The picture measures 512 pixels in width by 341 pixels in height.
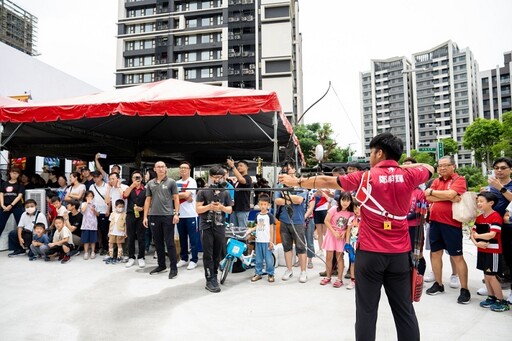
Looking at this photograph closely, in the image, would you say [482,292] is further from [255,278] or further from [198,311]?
[198,311]

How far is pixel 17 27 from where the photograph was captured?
45.1 metres

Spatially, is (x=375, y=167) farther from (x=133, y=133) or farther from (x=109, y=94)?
(x=133, y=133)

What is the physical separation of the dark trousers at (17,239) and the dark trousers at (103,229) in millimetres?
1409

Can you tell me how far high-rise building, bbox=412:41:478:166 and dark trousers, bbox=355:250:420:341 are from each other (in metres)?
90.3

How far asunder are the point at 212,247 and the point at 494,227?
354cm

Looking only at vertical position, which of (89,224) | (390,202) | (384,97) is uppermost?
(384,97)

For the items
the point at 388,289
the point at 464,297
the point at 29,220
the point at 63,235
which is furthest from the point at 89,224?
the point at 464,297

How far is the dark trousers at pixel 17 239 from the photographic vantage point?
6.74 metres

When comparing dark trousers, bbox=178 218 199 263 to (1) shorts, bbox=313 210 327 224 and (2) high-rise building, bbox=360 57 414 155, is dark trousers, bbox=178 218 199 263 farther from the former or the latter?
(2) high-rise building, bbox=360 57 414 155

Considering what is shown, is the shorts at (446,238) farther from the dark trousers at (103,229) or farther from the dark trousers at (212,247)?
the dark trousers at (103,229)

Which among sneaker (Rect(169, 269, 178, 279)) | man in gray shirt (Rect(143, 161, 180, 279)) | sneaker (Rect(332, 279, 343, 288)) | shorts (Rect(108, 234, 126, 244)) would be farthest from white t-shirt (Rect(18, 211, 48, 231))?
sneaker (Rect(332, 279, 343, 288))

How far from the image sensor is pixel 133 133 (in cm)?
998

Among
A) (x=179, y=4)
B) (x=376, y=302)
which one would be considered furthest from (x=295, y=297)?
(x=179, y=4)

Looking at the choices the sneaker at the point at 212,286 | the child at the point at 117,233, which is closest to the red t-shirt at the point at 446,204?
the sneaker at the point at 212,286
